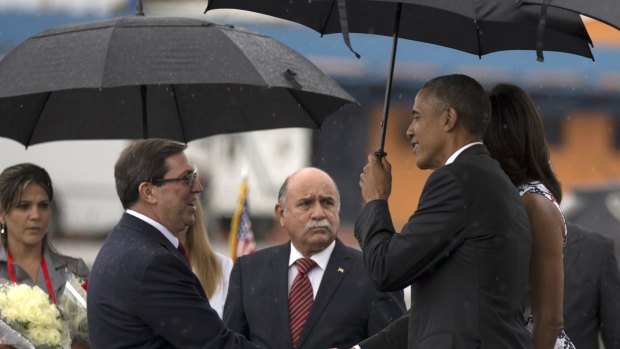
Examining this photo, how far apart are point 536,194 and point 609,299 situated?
2133mm

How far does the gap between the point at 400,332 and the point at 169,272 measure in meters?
1.09

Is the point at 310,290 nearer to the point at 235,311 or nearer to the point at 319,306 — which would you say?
the point at 319,306

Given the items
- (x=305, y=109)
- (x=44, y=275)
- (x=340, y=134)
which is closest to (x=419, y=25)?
(x=305, y=109)

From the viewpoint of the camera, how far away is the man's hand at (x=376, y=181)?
4.79 metres

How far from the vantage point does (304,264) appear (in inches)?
255

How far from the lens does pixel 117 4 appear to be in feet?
76.7

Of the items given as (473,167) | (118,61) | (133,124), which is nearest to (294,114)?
(133,124)

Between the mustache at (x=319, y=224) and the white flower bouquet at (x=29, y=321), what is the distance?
1466 mm

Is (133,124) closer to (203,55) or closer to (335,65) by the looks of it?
(203,55)

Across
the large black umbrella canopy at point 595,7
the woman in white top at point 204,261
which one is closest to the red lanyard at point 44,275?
the woman in white top at point 204,261

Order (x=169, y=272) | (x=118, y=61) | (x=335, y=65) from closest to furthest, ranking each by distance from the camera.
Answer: (x=169, y=272) < (x=118, y=61) < (x=335, y=65)

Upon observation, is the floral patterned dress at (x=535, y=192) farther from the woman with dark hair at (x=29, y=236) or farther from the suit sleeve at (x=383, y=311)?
the woman with dark hair at (x=29, y=236)

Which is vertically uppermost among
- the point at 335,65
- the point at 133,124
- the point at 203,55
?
the point at 203,55

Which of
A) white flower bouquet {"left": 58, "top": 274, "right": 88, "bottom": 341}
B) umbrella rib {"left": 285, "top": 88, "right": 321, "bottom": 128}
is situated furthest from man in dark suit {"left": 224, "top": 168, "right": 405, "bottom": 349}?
white flower bouquet {"left": 58, "top": 274, "right": 88, "bottom": 341}
